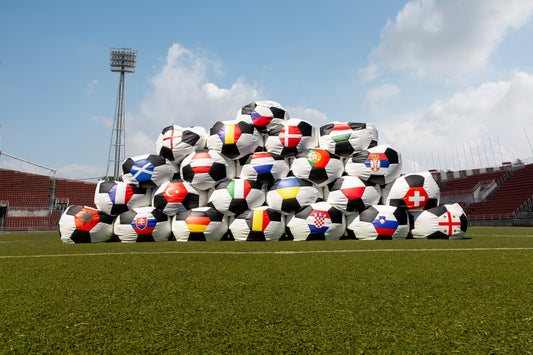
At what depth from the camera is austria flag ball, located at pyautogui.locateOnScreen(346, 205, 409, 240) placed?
20.1ft

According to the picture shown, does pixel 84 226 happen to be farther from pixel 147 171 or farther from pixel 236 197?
pixel 236 197

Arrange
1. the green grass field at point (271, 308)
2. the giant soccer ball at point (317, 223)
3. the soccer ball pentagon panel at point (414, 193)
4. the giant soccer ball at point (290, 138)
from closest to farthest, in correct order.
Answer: the green grass field at point (271, 308) < the giant soccer ball at point (317, 223) < the soccer ball pentagon panel at point (414, 193) < the giant soccer ball at point (290, 138)

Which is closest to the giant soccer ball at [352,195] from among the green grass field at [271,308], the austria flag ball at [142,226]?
the green grass field at [271,308]

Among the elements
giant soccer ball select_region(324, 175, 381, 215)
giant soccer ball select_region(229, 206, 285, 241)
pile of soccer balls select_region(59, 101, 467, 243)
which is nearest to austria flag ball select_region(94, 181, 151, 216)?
pile of soccer balls select_region(59, 101, 467, 243)

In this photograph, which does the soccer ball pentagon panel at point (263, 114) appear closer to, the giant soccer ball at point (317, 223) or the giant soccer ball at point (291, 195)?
the giant soccer ball at point (291, 195)

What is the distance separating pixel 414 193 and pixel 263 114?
387cm

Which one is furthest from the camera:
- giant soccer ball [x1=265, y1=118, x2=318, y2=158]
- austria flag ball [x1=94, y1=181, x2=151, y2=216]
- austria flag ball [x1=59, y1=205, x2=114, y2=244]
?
giant soccer ball [x1=265, y1=118, x2=318, y2=158]

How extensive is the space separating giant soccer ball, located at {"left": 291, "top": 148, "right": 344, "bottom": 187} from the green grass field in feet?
11.6

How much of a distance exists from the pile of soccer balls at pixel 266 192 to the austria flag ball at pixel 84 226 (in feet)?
0.06

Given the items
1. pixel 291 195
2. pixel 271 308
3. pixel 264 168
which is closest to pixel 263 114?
pixel 264 168

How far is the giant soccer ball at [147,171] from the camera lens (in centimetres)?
666

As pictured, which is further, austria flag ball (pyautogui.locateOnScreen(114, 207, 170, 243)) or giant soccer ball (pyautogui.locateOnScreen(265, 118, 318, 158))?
giant soccer ball (pyautogui.locateOnScreen(265, 118, 318, 158))

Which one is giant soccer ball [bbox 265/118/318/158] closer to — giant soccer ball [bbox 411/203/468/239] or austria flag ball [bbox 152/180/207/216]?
austria flag ball [bbox 152/180/207/216]

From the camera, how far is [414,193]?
6371mm
